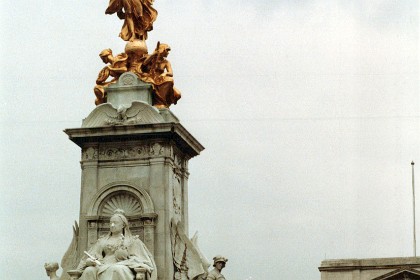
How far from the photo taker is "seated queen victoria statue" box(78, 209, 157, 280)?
29.1 metres

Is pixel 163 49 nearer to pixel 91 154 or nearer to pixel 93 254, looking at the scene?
pixel 91 154

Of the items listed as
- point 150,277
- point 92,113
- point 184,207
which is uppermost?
point 92,113

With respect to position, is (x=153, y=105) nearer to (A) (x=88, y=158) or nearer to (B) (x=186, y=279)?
(A) (x=88, y=158)

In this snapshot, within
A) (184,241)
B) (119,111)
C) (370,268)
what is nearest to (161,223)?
(184,241)

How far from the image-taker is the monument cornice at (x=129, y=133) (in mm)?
31266

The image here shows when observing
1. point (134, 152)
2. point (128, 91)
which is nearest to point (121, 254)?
point (134, 152)

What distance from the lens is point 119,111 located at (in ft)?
104

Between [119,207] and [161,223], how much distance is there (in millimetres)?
1145

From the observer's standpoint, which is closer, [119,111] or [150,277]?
[150,277]

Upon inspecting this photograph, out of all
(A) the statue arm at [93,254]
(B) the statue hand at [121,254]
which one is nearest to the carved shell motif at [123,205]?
(A) the statue arm at [93,254]

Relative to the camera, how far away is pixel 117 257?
1160 inches

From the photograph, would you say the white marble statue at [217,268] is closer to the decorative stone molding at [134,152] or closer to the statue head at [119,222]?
the statue head at [119,222]

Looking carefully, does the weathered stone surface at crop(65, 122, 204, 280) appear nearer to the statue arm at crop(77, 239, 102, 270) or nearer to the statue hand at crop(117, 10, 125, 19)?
the statue arm at crop(77, 239, 102, 270)

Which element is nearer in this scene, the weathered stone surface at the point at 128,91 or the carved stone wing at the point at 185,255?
the carved stone wing at the point at 185,255
